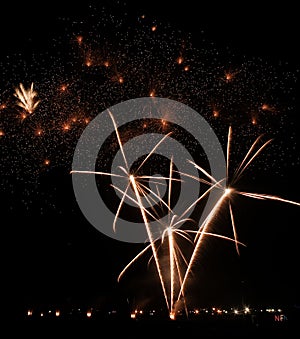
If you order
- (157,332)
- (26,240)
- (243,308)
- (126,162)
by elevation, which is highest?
(26,240)

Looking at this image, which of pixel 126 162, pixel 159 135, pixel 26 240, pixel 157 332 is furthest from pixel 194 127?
pixel 26 240

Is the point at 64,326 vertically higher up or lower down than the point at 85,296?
lower down

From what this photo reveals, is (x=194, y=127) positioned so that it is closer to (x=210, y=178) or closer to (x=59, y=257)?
(x=210, y=178)

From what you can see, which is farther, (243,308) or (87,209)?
(243,308)

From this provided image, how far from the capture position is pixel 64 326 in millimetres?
10508

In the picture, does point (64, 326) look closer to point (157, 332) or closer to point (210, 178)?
point (157, 332)

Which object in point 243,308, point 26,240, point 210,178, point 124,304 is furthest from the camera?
point 243,308

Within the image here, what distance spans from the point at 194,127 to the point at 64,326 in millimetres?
5810

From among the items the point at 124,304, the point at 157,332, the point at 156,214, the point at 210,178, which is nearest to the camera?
the point at 157,332

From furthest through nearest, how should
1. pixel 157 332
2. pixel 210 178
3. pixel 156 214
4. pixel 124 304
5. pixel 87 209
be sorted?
pixel 124 304 → pixel 87 209 → pixel 156 214 → pixel 210 178 → pixel 157 332

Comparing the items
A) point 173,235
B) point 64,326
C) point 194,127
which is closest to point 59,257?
point 173,235

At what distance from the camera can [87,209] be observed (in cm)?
1706

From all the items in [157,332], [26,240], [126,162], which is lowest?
[157,332]

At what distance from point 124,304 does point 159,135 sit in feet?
34.0
